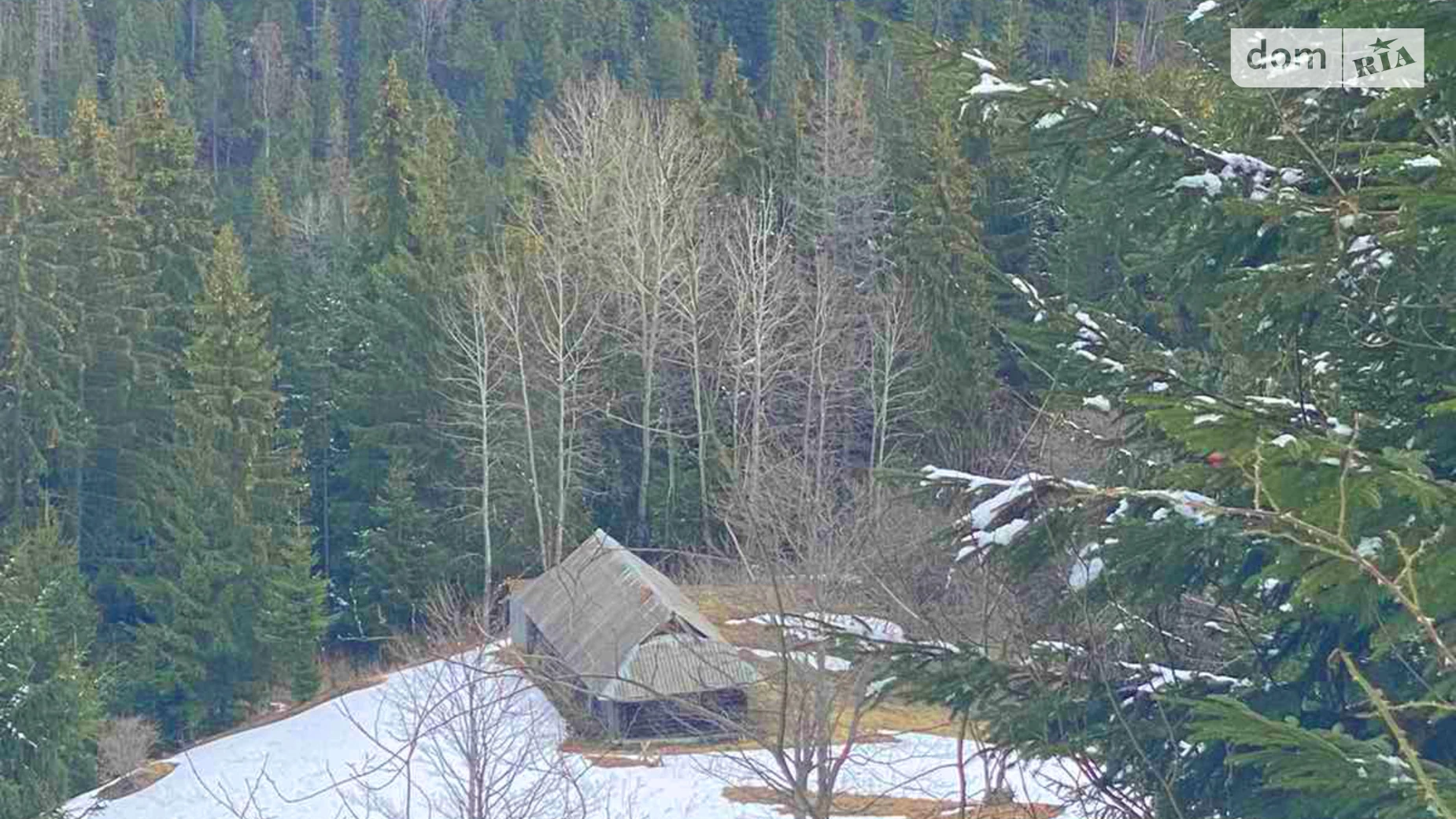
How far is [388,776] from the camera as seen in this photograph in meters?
19.0

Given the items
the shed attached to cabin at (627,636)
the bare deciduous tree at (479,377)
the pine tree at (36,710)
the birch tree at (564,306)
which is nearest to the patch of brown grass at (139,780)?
the pine tree at (36,710)

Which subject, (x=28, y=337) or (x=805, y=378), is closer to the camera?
(x=805, y=378)

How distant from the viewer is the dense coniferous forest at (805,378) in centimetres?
409

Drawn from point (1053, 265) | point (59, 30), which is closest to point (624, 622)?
point (1053, 265)

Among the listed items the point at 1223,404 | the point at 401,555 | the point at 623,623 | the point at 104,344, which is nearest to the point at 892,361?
the point at 401,555

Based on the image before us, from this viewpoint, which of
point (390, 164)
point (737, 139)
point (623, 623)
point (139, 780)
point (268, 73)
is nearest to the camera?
point (623, 623)

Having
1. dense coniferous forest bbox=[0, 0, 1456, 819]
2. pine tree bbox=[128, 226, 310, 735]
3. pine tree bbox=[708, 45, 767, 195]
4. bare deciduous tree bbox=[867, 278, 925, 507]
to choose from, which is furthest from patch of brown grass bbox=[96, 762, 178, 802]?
pine tree bbox=[708, 45, 767, 195]

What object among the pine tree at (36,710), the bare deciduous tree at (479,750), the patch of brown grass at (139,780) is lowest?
the patch of brown grass at (139,780)

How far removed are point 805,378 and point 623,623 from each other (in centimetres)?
1081

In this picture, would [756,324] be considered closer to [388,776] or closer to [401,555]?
[401,555]

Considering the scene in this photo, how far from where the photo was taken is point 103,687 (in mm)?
24922

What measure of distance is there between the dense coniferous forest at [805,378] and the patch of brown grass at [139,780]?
61 cm

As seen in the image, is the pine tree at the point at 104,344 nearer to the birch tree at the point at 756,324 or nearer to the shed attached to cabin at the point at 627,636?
the birch tree at the point at 756,324

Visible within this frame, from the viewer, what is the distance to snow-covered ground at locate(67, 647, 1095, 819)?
1563cm
